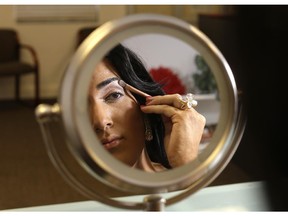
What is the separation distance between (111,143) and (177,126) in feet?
0.31

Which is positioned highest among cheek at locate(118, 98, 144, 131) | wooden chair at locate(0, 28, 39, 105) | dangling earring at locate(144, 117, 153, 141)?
wooden chair at locate(0, 28, 39, 105)

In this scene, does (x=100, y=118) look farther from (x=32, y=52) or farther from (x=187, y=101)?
(x=32, y=52)

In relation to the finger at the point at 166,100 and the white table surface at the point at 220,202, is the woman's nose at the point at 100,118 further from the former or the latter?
the white table surface at the point at 220,202

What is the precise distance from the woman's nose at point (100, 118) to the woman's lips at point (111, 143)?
16 millimetres

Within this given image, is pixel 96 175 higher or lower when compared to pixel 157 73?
lower

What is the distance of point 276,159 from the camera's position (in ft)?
3.53

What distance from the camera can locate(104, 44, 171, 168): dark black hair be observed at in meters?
0.53

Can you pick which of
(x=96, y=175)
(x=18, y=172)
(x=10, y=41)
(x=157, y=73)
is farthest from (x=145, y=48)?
(x=10, y=41)

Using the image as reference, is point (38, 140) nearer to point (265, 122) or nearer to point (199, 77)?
point (265, 122)

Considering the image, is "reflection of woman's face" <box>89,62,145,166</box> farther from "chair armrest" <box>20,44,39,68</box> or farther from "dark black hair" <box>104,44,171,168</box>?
"chair armrest" <box>20,44,39,68</box>

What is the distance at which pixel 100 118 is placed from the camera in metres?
0.50

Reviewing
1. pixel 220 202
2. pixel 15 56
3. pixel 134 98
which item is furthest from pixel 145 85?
pixel 15 56

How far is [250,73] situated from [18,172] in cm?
184

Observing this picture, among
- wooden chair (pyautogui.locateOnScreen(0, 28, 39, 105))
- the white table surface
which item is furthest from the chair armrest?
the white table surface
